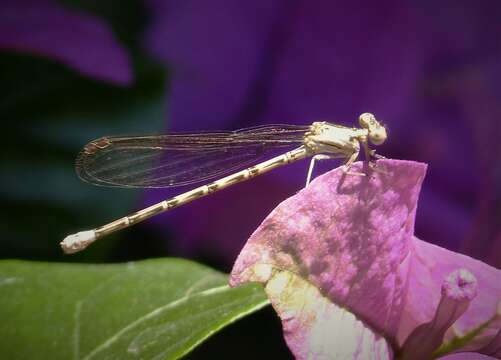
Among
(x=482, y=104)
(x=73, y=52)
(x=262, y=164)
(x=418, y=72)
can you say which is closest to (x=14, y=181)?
(x=73, y=52)

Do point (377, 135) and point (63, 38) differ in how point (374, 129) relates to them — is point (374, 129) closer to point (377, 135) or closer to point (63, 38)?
point (377, 135)

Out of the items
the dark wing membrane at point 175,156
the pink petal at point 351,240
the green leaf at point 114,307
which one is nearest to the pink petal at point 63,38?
the dark wing membrane at point 175,156

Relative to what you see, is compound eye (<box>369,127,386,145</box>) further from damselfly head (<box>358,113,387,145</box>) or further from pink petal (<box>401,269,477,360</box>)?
pink petal (<box>401,269,477,360</box>)

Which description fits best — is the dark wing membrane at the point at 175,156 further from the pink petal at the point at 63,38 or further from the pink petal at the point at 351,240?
the pink petal at the point at 351,240

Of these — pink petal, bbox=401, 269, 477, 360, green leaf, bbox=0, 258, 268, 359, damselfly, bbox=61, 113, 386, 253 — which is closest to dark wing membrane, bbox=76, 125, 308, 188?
damselfly, bbox=61, 113, 386, 253

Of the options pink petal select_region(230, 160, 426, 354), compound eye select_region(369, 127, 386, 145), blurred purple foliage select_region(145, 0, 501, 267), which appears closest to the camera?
pink petal select_region(230, 160, 426, 354)

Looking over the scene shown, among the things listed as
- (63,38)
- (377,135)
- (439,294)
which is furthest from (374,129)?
(63,38)
